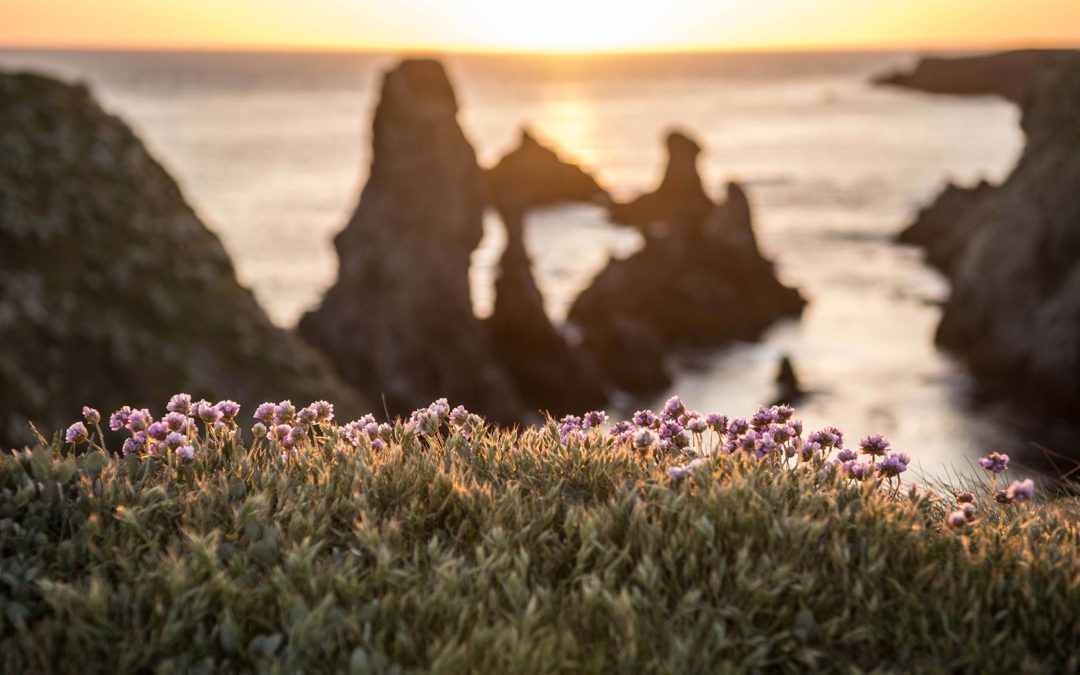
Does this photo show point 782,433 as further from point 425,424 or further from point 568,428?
point 425,424

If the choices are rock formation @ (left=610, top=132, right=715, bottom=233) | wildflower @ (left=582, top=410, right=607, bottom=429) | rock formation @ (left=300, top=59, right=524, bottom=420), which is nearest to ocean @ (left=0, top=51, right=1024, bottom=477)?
wildflower @ (left=582, top=410, right=607, bottom=429)

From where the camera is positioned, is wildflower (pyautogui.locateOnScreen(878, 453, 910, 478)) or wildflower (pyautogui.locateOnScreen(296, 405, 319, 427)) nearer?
wildflower (pyautogui.locateOnScreen(878, 453, 910, 478))

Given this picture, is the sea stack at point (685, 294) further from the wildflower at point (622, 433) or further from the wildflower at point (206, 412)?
the wildflower at point (206, 412)

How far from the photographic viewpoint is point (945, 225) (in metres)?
89.2

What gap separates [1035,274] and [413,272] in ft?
105

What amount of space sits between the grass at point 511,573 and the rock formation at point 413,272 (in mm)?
38670

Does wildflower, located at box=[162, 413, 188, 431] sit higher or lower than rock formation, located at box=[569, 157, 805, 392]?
higher

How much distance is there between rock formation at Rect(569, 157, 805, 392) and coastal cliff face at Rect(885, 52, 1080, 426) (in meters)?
12.6

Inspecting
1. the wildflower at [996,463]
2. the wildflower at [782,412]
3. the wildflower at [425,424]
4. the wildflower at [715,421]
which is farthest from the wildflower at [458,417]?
the wildflower at [996,463]

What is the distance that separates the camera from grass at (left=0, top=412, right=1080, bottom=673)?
175 inches

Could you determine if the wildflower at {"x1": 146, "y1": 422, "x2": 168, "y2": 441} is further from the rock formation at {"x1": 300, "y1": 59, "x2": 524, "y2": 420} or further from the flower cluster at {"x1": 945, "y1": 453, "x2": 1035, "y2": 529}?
the rock formation at {"x1": 300, "y1": 59, "x2": 524, "y2": 420}

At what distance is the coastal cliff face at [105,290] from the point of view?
27.1 metres

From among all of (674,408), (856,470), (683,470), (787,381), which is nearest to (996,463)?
(856,470)

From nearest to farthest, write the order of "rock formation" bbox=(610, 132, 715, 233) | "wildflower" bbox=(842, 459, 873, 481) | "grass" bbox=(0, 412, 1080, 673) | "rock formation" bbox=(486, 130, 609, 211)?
1. "grass" bbox=(0, 412, 1080, 673)
2. "wildflower" bbox=(842, 459, 873, 481)
3. "rock formation" bbox=(610, 132, 715, 233)
4. "rock formation" bbox=(486, 130, 609, 211)
